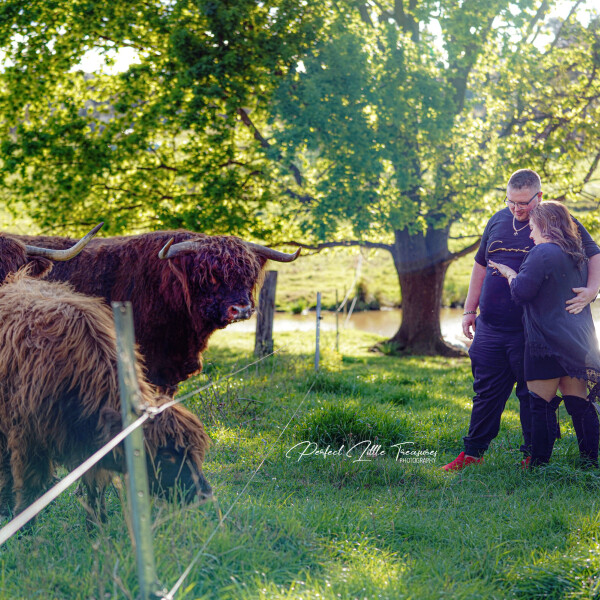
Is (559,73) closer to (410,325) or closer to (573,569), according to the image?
(410,325)

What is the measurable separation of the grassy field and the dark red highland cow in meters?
0.86

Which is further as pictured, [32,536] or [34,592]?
[32,536]

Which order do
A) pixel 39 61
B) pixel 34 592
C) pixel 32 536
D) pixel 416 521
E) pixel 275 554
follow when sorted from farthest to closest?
pixel 39 61 → pixel 416 521 → pixel 32 536 → pixel 275 554 → pixel 34 592

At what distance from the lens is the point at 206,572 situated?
2775 millimetres

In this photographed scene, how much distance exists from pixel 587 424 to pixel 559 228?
142 centimetres

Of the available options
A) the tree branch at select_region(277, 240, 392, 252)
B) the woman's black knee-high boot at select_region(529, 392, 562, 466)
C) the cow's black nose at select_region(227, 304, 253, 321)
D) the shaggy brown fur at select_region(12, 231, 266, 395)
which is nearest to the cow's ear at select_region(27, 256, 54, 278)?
the shaggy brown fur at select_region(12, 231, 266, 395)

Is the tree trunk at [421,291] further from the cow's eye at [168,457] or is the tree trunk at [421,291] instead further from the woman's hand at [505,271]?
the cow's eye at [168,457]

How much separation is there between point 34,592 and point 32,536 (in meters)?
0.83

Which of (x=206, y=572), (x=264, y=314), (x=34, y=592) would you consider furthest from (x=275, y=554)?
(x=264, y=314)

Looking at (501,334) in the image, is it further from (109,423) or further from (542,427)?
(109,423)

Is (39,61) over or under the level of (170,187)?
over

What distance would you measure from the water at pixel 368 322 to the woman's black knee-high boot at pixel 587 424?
483 inches

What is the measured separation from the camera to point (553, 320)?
456cm

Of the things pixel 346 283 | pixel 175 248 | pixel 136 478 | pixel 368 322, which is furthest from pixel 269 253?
pixel 346 283
